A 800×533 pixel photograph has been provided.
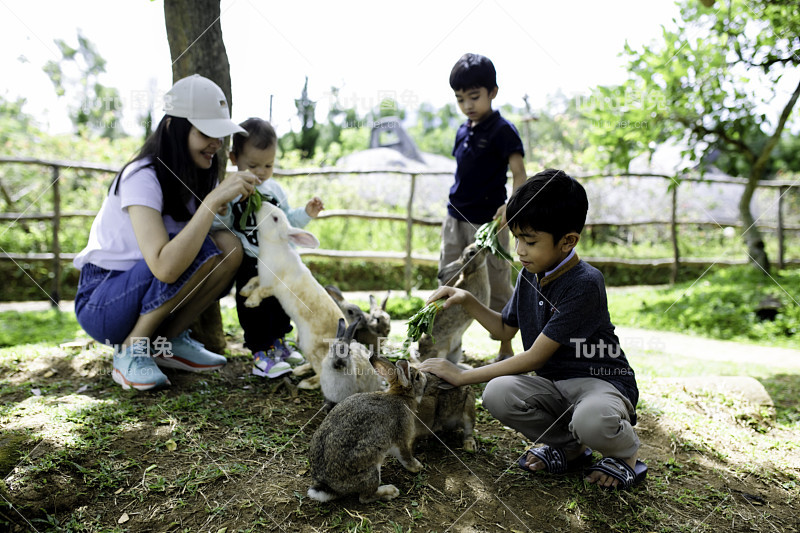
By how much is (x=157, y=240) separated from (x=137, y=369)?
0.82 meters

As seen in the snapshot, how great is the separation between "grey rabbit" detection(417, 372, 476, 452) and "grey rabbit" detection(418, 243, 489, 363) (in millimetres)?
593

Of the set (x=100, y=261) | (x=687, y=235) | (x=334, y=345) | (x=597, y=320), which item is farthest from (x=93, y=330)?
(x=687, y=235)

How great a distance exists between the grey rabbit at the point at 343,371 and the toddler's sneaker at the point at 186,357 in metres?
1.08

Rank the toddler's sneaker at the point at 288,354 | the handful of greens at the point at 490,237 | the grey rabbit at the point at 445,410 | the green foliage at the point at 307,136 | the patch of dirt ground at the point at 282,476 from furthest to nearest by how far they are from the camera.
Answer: the green foliage at the point at 307,136
the toddler's sneaker at the point at 288,354
the handful of greens at the point at 490,237
the grey rabbit at the point at 445,410
the patch of dirt ground at the point at 282,476

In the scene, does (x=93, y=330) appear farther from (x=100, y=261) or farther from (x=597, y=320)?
(x=597, y=320)

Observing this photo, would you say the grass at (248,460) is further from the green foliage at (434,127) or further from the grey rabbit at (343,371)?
the green foliage at (434,127)

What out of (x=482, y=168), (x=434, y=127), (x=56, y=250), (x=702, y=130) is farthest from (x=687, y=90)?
(x=434, y=127)

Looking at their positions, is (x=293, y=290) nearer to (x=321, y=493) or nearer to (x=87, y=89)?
(x=321, y=493)

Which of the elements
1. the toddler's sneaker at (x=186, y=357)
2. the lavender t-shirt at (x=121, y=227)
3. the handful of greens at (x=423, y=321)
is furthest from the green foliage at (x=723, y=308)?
the lavender t-shirt at (x=121, y=227)

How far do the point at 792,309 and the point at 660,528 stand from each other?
20.9 feet

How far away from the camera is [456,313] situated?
3592 mm

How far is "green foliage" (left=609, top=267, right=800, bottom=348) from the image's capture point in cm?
700

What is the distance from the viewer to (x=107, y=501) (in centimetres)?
237

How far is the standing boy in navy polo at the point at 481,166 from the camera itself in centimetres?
399
